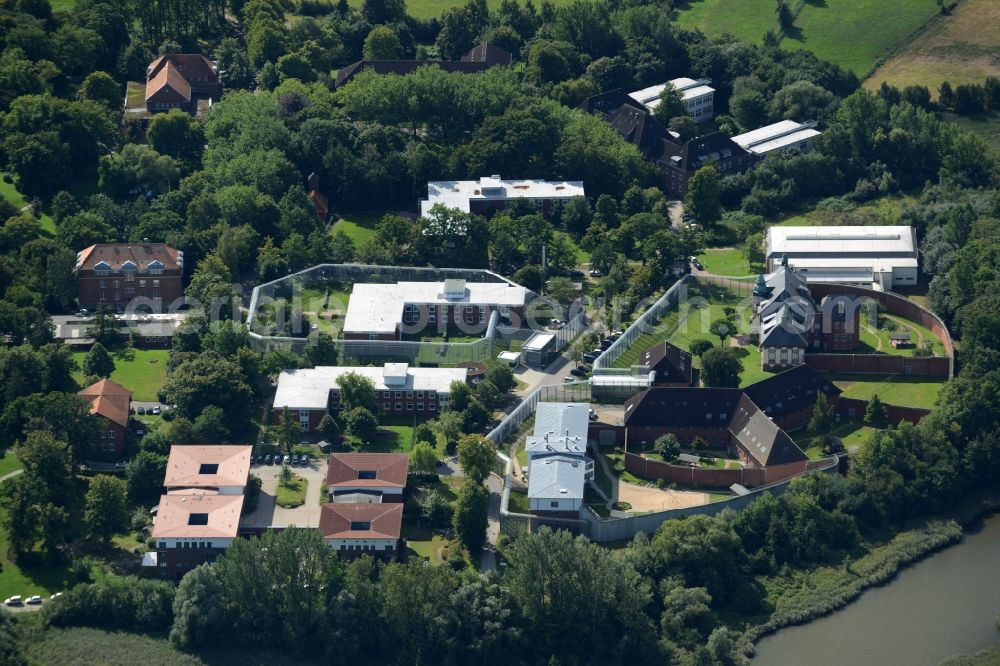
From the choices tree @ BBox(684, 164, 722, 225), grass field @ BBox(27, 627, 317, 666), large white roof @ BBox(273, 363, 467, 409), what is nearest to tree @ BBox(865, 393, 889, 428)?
large white roof @ BBox(273, 363, 467, 409)

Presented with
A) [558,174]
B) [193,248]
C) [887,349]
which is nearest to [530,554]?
[887,349]

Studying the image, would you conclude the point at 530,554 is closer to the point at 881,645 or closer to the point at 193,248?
the point at 881,645

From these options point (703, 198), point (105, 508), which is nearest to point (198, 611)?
point (105, 508)

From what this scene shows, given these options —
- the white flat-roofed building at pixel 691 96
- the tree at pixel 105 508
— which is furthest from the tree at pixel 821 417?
the white flat-roofed building at pixel 691 96

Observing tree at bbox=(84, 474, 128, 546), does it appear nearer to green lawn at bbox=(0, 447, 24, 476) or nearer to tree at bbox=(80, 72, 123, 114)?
green lawn at bbox=(0, 447, 24, 476)

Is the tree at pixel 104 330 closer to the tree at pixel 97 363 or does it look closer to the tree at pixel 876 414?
the tree at pixel 97 363

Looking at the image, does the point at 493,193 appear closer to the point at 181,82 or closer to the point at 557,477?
the point at 181,82
